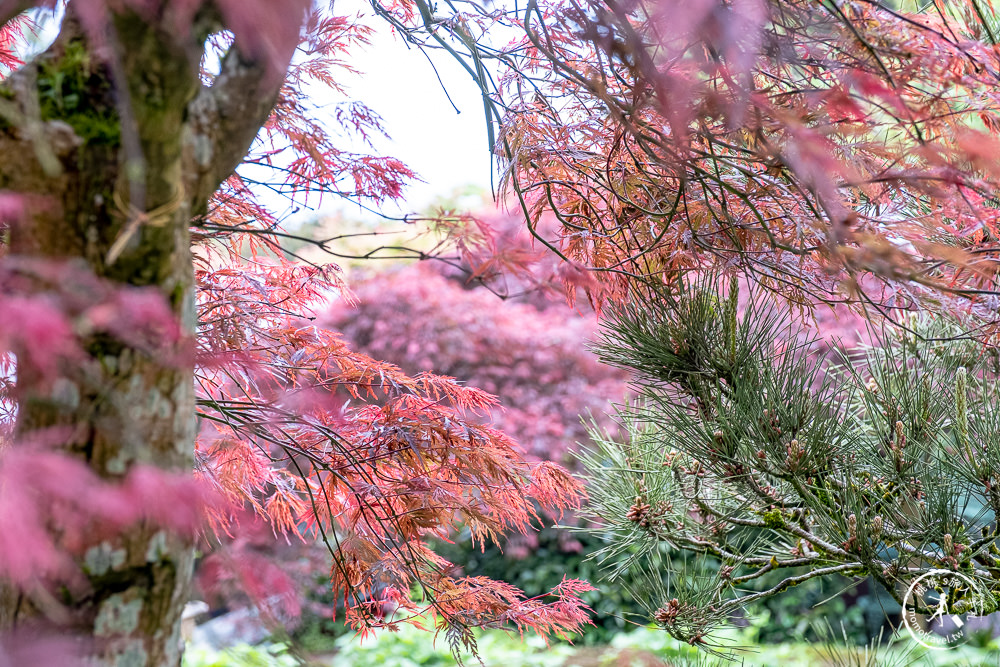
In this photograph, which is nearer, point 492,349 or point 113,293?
point 113,293

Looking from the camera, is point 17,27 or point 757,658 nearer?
point 17,27

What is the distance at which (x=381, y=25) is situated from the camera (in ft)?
5.89

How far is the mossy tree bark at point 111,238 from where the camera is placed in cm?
72

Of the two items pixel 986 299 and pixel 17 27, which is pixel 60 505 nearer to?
pixel 17 27

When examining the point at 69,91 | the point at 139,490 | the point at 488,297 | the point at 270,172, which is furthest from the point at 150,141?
the point at 488,297

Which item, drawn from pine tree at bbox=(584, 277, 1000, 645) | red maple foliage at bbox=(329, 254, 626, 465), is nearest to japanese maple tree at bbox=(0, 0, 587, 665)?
pine tree at bbox=(584, 277, 1000, 645)

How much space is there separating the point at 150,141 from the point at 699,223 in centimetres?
92

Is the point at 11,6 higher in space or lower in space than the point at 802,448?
higher

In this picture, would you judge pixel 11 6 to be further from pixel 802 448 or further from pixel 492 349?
pixel 492 349

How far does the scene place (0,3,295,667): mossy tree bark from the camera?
0.72m

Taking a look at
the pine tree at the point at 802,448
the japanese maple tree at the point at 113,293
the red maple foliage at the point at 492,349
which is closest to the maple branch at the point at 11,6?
the japanese maple tree at the point at 113,293

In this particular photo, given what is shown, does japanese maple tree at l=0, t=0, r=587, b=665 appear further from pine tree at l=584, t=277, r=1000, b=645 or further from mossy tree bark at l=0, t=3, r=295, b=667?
pine tree at l=584, t=277, r=1000, b=645

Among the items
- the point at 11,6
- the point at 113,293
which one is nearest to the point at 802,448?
the point at 113,293

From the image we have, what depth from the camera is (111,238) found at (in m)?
0.74
